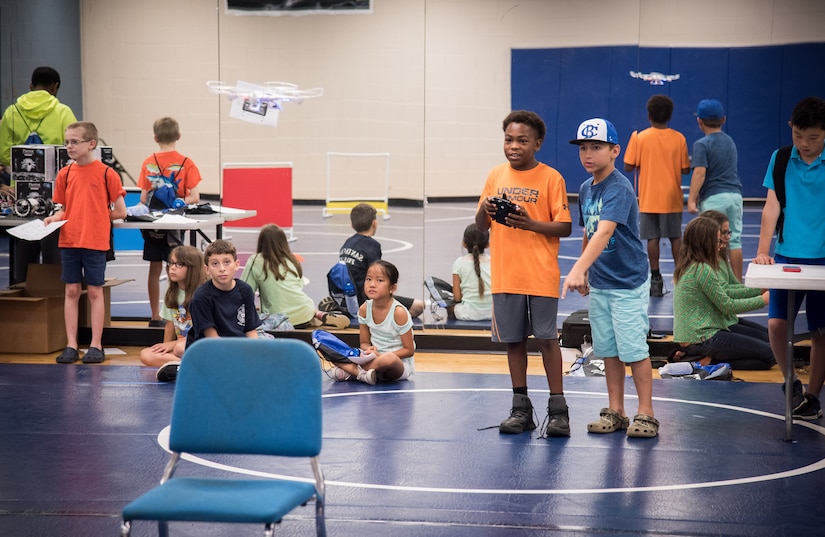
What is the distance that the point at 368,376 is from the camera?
6.53 meters

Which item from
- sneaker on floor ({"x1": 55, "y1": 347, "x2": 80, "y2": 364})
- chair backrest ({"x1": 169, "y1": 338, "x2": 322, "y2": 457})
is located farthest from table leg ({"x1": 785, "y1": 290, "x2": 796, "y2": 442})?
sneaker on floor ({"x1": 55, "y1": 347, "x2": 80, "y2": 364})

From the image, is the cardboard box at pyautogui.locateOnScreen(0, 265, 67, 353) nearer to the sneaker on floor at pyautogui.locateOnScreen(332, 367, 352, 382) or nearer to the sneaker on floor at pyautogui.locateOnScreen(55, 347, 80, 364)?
the sneaker on floor at pyautogui.locateOnScreen(55, 347, 80, 364)

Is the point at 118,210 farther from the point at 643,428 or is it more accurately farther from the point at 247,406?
the point at 247,406

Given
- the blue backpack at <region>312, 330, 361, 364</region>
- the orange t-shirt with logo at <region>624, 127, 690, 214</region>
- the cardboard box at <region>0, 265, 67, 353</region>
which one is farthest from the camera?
the orange t-shirt with logo at <region>624, 127, 690, 214</region>

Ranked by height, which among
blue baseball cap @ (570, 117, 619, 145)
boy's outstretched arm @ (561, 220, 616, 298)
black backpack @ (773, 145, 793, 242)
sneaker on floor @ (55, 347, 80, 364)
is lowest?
sneaker on floor @ (55, 347, 80, 364)

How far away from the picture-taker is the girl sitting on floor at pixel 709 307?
22.5 ft

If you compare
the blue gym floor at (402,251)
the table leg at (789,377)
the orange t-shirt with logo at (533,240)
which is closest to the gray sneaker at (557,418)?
the orange t-shirt with logo at (533,240)

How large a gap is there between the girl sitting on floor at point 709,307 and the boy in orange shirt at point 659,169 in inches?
71.1

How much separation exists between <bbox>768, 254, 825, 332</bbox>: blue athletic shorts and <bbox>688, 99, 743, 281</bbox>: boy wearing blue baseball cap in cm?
324

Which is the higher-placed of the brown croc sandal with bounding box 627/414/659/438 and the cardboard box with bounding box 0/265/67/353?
the cardboard box with bounding box 0/265/67/353

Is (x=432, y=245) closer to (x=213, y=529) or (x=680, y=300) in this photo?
(x=680, y=300)

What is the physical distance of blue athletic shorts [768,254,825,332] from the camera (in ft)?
17.6

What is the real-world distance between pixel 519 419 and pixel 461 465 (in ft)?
2.17

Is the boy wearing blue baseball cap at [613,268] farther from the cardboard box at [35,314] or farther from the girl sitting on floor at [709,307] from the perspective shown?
the cardboard box at [35,314]
